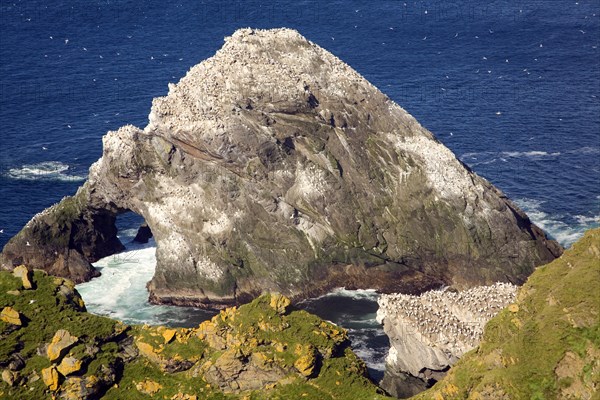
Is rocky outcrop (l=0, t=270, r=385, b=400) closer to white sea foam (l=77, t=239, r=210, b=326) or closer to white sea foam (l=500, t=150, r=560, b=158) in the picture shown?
white sea foam (l=77, t=239, r=210, b=326)

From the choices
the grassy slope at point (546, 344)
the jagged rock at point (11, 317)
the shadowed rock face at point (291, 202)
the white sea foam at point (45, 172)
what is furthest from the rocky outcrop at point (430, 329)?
the white sea foam at point (45, 172)

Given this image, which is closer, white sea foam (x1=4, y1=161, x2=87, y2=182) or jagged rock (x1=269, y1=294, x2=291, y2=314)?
jagged rock (x1=269, y1=294, x2=291, y2=314)

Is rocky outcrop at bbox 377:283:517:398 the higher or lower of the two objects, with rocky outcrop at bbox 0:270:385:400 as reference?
lower

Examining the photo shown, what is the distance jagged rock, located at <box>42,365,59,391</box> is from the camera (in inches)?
2726

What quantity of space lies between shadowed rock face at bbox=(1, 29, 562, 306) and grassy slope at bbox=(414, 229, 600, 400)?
1877 inches

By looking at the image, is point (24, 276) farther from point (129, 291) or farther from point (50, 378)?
point (129, 291)

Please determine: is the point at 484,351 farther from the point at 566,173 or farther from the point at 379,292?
the point at 566,173

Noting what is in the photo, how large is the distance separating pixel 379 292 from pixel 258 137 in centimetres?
2278

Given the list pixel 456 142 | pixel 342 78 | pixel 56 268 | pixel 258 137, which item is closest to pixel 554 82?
pixel 456 142

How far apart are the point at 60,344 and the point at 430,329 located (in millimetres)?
31315

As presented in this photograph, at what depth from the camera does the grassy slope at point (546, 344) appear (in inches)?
2319

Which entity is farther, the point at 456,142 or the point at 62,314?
the point at 456,142

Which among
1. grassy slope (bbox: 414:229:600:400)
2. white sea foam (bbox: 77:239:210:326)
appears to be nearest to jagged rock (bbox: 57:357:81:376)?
grassy slope (bbox: 414:229:600:400)

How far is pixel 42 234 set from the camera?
122125mm
